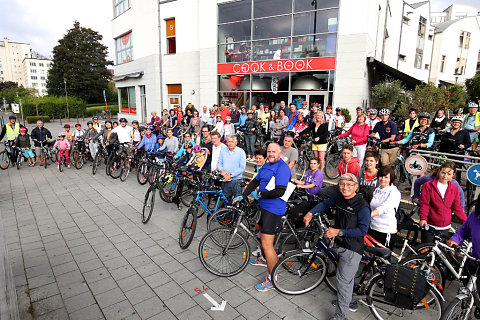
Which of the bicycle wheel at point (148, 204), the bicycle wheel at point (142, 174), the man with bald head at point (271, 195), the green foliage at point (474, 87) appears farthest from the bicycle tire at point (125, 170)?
the green foliage at point (474, 87)

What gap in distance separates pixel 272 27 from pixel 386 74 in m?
7.29

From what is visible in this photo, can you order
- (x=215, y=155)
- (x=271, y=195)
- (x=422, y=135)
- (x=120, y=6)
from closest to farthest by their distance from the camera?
(x=271, y=195)
(x=215, y=155)
(x=422, y=135)
(x=120, y=6)

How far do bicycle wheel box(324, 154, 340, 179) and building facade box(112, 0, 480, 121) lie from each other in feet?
21.5

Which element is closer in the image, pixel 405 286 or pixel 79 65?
pixel 405 286

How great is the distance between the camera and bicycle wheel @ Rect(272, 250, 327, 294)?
381 centimetres

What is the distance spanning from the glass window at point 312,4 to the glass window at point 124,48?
1661 centimetres

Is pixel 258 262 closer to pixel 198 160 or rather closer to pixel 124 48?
pixel 198 160

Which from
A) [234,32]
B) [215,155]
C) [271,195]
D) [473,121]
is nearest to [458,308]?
[271,195]

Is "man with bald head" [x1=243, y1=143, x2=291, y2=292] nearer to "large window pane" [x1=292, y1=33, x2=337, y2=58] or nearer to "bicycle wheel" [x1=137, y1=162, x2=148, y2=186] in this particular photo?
"bicycle wheel" [x1=137, y1=162, x2=148, y2=186]

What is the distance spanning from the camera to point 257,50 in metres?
16.6

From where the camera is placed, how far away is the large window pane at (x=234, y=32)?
17.0 meters

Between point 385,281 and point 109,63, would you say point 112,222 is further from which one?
point 109,63

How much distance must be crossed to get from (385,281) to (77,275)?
4353 millimetres

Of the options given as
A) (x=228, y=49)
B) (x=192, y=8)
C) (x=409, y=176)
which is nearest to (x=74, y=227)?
(x=409, y=176)
